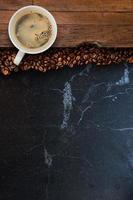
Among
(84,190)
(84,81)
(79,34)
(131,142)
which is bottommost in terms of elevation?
(84,190)

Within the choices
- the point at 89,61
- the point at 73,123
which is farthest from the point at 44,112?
the point at 89,61

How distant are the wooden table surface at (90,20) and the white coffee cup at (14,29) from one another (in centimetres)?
2

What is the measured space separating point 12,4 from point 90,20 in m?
0.22

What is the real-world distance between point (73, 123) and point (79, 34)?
0.25 metres

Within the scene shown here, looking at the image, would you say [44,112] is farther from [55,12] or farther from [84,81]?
[55,12]

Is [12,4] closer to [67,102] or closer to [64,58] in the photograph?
[64,58]

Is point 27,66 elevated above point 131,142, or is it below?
above

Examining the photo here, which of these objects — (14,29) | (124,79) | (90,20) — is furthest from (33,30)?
(124,79)

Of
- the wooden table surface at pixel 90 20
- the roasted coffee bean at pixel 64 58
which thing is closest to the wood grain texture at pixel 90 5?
the wooden table surface at pixel 90 20

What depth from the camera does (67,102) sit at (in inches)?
45.5

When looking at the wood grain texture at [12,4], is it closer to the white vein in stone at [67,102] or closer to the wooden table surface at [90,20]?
the wooden table surface at [90,20]

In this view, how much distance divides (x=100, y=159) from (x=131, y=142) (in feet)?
0.33

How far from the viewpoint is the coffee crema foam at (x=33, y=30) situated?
3.63 ft

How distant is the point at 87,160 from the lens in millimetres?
1146
